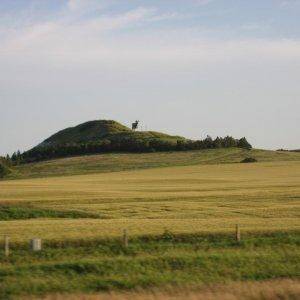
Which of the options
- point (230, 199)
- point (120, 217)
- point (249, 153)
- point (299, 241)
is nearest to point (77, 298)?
point (299, 241)

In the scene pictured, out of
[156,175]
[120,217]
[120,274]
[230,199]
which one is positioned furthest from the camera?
[156,175]

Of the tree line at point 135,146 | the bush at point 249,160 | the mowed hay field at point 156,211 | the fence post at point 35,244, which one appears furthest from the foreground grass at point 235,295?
the tree line at point 135,146

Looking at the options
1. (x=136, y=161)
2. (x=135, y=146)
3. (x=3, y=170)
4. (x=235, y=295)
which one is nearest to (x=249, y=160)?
(x=136, y=161)

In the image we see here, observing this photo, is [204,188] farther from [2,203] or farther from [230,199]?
[2,203]

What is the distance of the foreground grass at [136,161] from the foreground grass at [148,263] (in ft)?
276

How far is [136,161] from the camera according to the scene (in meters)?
130

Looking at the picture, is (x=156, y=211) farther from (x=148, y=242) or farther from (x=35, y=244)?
(x=35, y=244)

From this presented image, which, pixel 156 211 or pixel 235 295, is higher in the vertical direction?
pixel 235 295

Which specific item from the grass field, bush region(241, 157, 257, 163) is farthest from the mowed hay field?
bush region(241, 157, 257, 163)

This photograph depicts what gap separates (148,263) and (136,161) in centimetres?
10537

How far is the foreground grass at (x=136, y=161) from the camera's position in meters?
118

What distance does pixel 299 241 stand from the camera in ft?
98.1

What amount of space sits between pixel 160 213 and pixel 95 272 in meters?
20.2

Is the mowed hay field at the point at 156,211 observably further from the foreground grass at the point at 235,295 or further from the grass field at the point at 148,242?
the foreground grass at the point at 235,295
